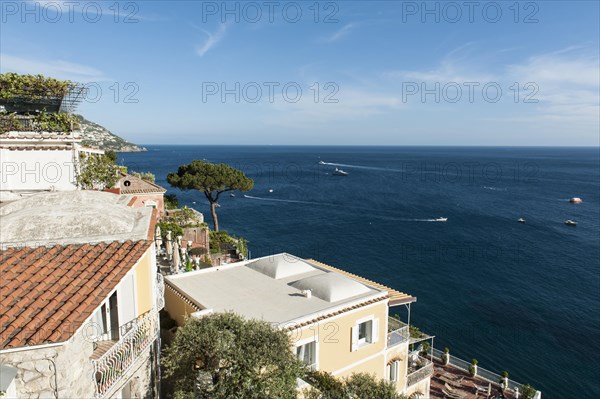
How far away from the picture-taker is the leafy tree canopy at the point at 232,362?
27.9 ft

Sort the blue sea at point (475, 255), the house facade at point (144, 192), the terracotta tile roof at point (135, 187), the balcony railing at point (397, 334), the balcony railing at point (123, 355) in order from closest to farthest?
the balcony railing at point (123, 355) < the balcony railing at point (397, 334) < the house facade at point (144, 192) < the terracotta tile roof at point (135, 187) < the blue sea at point (475, 255)

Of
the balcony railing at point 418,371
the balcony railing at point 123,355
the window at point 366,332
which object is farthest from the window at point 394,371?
the balcony railing at point 123,355

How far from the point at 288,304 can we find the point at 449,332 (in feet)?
83.7

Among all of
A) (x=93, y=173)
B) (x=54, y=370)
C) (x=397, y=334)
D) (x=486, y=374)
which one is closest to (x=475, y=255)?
(x=486, y=374)

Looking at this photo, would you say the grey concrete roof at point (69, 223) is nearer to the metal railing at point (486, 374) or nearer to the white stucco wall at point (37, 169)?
the white stucco wall at point (37, 169)

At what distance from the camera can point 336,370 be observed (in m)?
14.2

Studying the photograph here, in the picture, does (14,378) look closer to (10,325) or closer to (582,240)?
(10,325)

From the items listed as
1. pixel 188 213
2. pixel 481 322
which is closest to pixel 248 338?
pixel 188 213

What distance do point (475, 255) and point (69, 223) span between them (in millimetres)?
55532

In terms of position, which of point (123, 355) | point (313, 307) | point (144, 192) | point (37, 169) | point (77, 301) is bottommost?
point (313, 307)

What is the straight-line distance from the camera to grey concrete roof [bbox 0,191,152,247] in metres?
8.07

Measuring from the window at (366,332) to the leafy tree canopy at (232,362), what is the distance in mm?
6010

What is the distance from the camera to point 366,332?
1546cm

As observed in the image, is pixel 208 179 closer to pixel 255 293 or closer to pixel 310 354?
pixel 255 293
